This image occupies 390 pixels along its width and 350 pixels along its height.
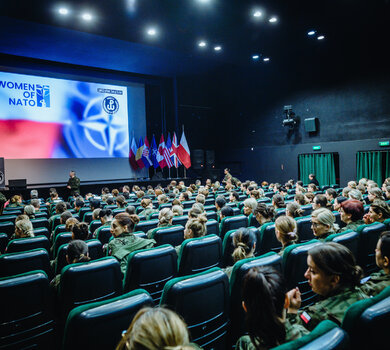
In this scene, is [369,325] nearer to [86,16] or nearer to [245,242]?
[245,242]

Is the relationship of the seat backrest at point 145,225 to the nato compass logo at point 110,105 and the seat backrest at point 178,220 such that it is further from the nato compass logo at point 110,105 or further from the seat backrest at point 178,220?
the nato compass logo at point 110,105

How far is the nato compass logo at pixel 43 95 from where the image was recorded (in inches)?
485

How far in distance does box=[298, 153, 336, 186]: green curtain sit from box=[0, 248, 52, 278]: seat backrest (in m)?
12.2

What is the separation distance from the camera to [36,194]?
11055mm

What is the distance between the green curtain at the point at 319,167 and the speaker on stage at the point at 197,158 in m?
5.20

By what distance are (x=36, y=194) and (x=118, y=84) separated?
6.53m

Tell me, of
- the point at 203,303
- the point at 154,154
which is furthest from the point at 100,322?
the point at 154,154

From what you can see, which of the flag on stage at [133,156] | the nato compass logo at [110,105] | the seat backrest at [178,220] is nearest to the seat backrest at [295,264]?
the seat backrest at [178,220]

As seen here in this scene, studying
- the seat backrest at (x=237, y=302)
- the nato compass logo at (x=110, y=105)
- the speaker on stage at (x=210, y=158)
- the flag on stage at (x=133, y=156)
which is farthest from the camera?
the speaker on stage at (x=210, y=158)

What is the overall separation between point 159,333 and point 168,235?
2.92 metres

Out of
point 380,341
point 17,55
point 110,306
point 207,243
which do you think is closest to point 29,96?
point 17,55

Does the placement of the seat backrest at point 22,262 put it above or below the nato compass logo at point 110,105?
below

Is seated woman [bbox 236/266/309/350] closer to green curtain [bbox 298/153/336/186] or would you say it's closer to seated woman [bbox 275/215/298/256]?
seated woman [bbox 275/215/298/256]

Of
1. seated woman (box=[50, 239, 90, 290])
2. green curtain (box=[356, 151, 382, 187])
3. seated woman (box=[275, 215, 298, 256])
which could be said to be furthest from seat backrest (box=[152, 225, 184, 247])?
green curtain (box=[356, 151, 382, 187])
